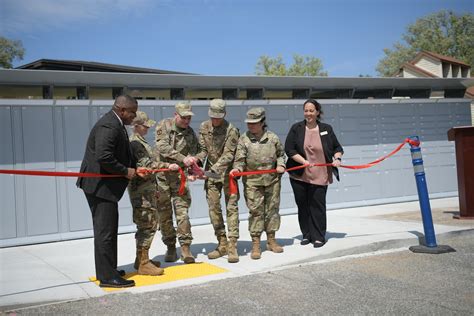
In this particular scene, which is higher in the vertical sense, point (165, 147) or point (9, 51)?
point (9, 51)

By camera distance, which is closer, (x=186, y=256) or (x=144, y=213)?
(x=144, y=213)

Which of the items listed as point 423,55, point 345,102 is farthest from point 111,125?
point 423,55

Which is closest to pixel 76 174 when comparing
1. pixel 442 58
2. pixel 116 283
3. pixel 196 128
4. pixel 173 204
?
pixel 116 283

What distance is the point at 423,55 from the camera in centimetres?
3684

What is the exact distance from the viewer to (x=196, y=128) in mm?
9938

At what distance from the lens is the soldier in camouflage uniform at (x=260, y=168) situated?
6609 mm

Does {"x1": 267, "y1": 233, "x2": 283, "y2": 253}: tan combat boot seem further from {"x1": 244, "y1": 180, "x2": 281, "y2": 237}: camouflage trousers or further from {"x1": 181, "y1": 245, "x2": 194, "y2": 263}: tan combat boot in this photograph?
{"x1": 181, "y1": 245, "x2": 194, "y2": 263}: tan combat boot

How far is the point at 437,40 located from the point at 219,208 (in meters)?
56.6

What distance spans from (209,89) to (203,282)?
5.65 metres

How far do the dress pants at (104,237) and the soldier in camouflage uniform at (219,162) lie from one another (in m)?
1.64

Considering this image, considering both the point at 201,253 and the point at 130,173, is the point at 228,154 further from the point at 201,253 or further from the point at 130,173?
the point at 130,173

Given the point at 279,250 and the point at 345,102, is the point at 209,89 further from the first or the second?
the point at 279,250

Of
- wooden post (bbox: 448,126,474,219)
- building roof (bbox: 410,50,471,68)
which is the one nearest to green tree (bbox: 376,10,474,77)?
building roof (bbox: 410,50,471,68)

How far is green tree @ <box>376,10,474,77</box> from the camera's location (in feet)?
181
